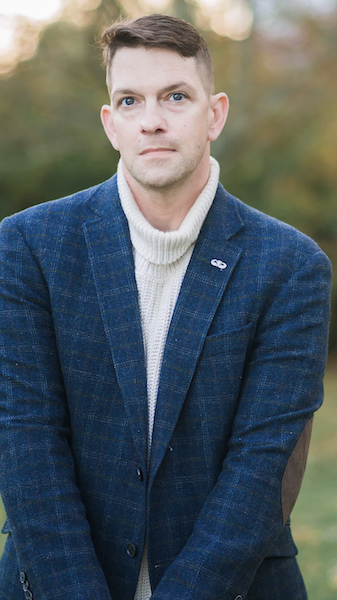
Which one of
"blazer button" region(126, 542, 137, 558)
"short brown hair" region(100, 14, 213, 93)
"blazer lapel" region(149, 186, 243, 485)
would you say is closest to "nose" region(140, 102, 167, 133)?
"short brown hair" region(100, 14, 213, 93)

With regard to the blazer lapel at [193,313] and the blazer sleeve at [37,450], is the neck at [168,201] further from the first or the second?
the blazer sleeve at [37,450]

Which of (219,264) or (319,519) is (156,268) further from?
(319,519)

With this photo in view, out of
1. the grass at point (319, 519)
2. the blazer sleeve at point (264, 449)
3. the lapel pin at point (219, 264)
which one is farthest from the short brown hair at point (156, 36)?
the grass at point (319, 519)

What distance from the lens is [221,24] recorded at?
10133 millimetres

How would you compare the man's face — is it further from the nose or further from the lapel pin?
the lapel pin

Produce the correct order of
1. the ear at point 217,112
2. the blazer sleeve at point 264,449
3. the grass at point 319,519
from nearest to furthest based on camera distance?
the blazer sleeve at point 264,449 < the ear at point 217,112 < the grass at point 319,519

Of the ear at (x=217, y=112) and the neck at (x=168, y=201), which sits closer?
Answer: the neck at (x=168, y=201)

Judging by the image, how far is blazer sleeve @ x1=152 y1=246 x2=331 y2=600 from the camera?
1.83 meters

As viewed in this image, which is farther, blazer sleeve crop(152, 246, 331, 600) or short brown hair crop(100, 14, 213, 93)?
short brown hair crop(100, 14, 213, 93)

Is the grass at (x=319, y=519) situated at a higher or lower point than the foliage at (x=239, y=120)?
lower

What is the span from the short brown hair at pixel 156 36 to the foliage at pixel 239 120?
571 centimetres

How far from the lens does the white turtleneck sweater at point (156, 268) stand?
2.01 metres

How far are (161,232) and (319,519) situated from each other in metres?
3.07

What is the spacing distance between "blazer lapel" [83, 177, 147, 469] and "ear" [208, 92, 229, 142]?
0.36 m
